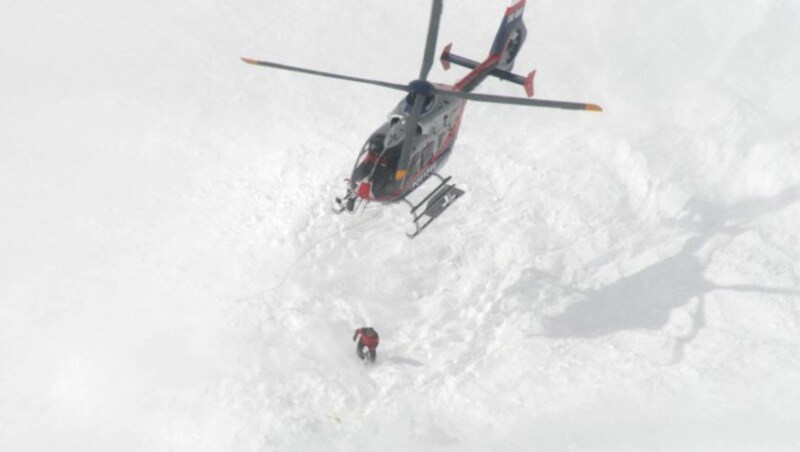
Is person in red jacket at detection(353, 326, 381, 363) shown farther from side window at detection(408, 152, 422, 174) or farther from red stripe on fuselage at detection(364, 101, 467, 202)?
side window at detection(408, 152, 422, 174)

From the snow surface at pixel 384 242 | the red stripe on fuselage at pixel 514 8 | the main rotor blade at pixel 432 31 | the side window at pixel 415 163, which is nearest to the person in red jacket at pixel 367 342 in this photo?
the snow surface at pixel 384 242

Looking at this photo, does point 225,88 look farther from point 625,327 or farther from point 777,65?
point 777,65

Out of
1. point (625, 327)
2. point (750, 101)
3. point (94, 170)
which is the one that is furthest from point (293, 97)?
point (750, 101)

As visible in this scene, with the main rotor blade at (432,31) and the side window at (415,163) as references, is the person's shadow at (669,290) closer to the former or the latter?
the side window at (415,163)

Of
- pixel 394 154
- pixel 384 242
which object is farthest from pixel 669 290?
pixel 394 154

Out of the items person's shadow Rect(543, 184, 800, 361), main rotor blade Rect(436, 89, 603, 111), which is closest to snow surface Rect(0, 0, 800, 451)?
person's shadow Rect(543, 184, 800, 361)

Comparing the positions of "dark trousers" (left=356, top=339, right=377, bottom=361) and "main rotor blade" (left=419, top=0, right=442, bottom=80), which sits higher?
"main rotor blade" (left=419, top=0, right=442, bottom=80)

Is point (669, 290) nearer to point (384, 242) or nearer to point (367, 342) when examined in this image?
point (384, 242)
